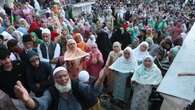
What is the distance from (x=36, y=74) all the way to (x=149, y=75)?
2489 mm

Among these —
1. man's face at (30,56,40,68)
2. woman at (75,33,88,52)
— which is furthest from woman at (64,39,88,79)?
woman at (75,33,88,52)

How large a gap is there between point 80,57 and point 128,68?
143cm

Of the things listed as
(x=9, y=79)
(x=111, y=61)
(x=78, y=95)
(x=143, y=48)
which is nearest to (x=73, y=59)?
(x=9, y=79)

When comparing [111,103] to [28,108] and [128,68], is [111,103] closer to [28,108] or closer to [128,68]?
[128,68]

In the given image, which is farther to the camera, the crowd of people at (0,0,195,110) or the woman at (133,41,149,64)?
the woman at (133,41,149,64)

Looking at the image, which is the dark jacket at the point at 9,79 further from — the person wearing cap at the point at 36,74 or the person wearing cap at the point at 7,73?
the person wearing cap at the point at 36,74

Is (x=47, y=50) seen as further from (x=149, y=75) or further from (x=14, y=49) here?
(x=149, y=75)

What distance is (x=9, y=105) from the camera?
453cm

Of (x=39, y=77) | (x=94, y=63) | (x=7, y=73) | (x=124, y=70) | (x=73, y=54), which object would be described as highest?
(x=7, y=73)

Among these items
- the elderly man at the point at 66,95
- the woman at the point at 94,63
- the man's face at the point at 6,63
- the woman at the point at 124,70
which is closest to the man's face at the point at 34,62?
the man's face at the point at 6,63

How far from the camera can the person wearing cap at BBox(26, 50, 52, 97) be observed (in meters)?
6.14

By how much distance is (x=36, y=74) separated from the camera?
6.22 meters

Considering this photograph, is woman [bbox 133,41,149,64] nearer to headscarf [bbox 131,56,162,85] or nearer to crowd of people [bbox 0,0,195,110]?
crowd of people [bbox 0,0,195,110]

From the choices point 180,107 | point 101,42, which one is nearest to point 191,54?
point 180,107
